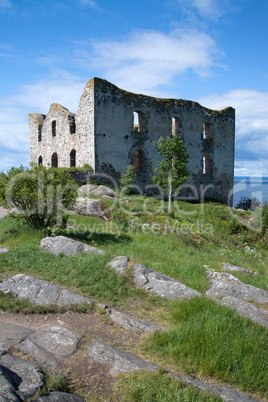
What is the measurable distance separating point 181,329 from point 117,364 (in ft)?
3.97

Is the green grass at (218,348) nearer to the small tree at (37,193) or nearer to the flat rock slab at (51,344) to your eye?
the flat rock slab at (51,344)

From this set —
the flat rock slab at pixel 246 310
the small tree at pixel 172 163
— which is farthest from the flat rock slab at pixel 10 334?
the small tree at pixel 172 163

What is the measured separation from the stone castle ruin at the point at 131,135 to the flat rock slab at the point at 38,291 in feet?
46.0

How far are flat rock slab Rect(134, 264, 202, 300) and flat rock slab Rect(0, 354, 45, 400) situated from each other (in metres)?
Result: 3.22

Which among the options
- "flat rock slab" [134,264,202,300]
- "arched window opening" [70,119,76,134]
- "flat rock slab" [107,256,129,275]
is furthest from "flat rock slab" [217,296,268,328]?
"arched window opening" [70,119,76,134]

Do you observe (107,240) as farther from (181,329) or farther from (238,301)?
(181,329)

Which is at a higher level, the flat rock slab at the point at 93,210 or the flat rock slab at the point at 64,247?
the flat rock slab at the point at 93,210

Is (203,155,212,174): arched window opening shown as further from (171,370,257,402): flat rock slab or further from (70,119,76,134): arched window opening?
(171,370,257,402): flat rock slab

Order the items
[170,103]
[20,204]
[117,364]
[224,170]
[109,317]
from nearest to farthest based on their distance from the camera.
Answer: [117,364] → [109,317] → [20,204] → [170,103] → [224,170]

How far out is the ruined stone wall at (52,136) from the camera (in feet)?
71.3

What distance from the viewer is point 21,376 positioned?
3.21m

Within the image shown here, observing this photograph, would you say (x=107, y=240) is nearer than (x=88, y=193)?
Yes

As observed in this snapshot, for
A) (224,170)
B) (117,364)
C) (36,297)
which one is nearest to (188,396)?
(117,364)

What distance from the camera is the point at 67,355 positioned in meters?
3.94
